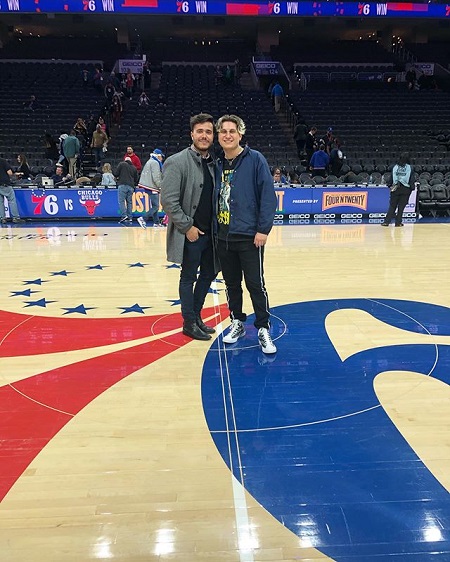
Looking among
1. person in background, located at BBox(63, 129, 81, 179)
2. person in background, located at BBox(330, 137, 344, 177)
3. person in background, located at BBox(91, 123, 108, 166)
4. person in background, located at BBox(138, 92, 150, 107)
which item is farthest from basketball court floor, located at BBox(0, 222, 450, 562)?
person in background, located at BBox(138, 92, 150, 107)

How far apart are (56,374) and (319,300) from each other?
278cm

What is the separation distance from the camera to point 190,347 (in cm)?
379

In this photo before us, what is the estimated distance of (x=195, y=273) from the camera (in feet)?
12.5

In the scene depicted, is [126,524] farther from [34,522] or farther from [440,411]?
[440,411]

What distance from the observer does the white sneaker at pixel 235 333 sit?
385cm

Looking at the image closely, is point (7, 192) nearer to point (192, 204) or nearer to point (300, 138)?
point (192, 204)

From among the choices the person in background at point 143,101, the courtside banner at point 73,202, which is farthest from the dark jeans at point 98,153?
the person in background at point 143,101

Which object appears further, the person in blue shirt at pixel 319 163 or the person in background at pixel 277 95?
the person in background at pixel 277 95

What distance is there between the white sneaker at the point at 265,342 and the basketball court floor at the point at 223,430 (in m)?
0.10

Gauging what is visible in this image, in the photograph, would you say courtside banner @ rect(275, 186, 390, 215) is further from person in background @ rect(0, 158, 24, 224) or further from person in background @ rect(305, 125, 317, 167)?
person in background @ rect(0, 158, 24, 224)

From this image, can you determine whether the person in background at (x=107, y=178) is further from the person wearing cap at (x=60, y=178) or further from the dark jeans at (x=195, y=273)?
the dark jeans at (x=195, y=273)

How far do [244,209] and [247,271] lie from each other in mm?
477

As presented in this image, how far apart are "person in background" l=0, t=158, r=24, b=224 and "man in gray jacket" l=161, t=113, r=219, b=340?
8025 millimetres

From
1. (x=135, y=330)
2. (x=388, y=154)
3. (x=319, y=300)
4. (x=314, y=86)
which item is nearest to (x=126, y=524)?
(x=135, y=330)
